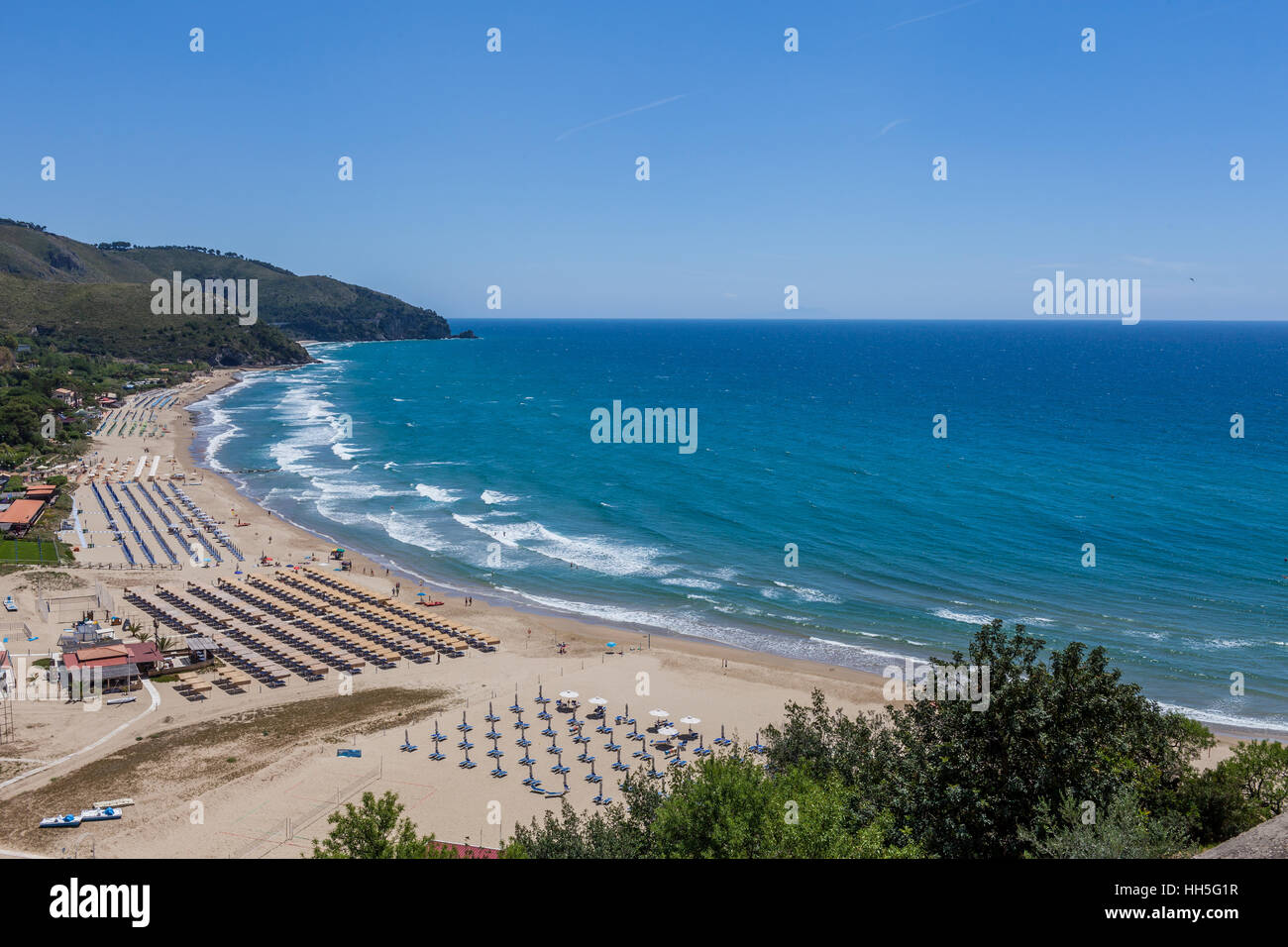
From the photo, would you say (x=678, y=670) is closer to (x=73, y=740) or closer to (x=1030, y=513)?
(x=73, y=740)

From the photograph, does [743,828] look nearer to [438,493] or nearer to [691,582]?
[691,582]

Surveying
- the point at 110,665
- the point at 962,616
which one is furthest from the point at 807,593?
the point at 110,665

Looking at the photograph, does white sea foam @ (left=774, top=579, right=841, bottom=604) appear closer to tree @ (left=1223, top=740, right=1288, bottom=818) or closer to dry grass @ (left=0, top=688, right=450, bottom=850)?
dry grass @ (left=0, top=688, right=450, bottom=850)

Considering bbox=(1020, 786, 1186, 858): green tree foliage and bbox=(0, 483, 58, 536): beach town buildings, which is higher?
bbox=(0, 483, 58, 536): beach town buildings

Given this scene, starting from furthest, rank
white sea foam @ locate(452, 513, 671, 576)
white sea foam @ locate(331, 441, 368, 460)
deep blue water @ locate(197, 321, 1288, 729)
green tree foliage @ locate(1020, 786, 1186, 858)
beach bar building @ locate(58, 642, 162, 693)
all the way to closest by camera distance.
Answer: white sea foam @ locate(331, 441, 368, 460), white sea foam @ locate(452, 513, 671, 576), deep blue water @ locate(197, 321, 1288, 729), beach bar building @ locate(58, 642, 162, 693), green tree foliage @ locate(1020, 786, 1186, 858)

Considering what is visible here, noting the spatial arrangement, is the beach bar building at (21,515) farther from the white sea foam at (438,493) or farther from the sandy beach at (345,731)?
the white sea foam at (438,493)

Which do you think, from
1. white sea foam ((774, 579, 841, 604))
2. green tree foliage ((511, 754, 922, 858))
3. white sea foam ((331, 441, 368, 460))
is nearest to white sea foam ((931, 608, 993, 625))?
white sea foam ((774, 579, 841, 604))
